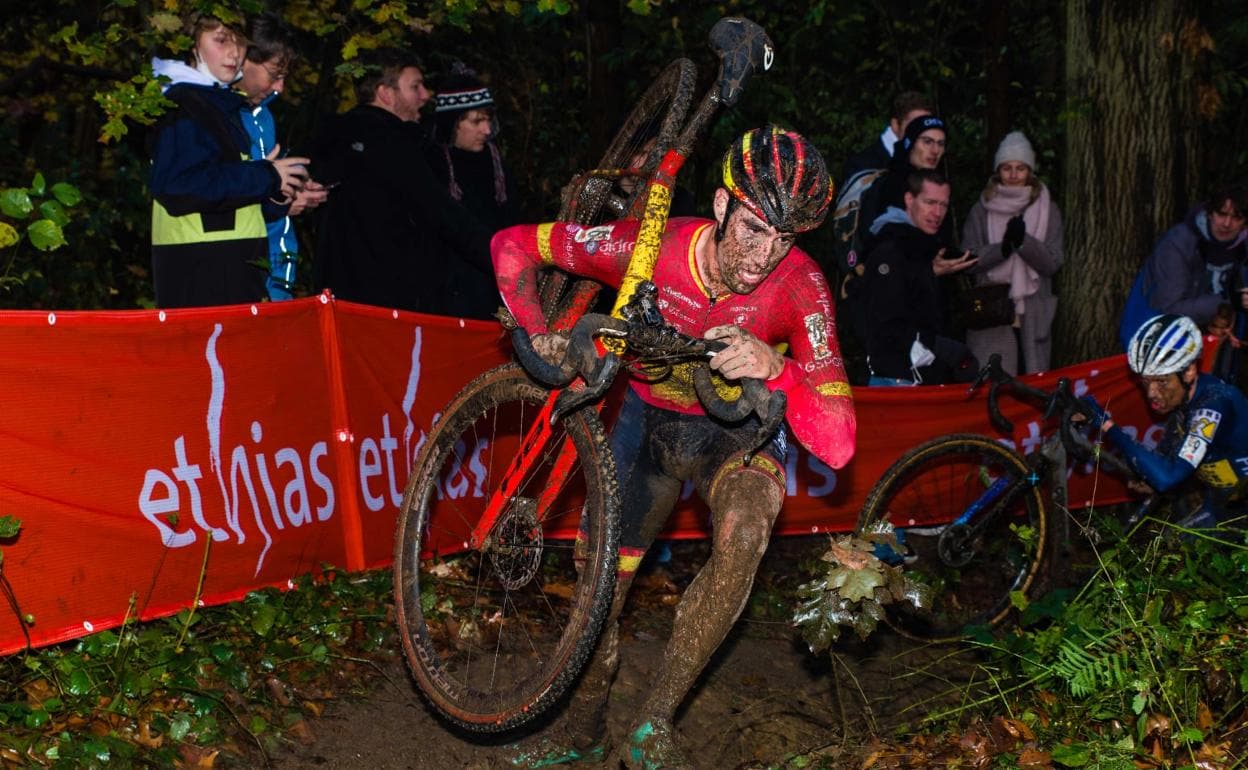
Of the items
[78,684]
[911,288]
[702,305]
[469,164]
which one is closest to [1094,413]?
[911,288]

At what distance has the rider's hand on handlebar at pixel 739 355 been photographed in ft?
13.6

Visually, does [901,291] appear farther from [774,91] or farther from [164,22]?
[774,91]

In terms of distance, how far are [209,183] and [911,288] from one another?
4142 millimetres

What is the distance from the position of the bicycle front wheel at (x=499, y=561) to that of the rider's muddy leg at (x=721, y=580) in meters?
0.43

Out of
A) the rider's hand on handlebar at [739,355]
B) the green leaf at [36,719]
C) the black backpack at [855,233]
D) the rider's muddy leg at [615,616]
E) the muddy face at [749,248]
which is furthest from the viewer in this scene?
the black backpack at [855,233]

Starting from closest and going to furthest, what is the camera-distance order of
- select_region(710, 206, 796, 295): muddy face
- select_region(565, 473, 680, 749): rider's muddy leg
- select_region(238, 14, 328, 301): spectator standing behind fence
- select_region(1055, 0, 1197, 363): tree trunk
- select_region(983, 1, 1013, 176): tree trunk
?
select_region(710, 206, 796, 295): muddy face, select_region(565, 473, 680, 749): rider's muddy leg, select_region(238, 14, 328, 301): spectator standing behind fence, select_region(1055, 0, 1197, 363): tree trunk, select_region(983, 1, 1013, 176): tree trunk

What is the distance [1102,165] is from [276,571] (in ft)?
21.5

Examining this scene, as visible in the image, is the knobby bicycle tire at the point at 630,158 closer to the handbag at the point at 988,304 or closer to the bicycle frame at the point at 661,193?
the bicycle frame at the point at 661,193

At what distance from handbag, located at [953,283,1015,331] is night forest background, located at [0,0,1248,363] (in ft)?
4.40

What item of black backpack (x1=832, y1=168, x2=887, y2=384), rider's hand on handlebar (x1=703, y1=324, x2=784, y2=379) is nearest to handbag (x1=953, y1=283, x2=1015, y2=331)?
black backpack (x1=832, y1=168, x2=887, y2=384)

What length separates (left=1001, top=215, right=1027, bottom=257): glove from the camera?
8.51 metres

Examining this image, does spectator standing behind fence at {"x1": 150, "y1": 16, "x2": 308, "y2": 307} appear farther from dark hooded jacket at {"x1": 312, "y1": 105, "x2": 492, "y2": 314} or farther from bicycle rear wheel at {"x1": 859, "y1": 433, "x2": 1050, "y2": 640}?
bicycle rear wheel at {"x1": 859, "y1": 433, "x2": 1050, "y2": 640}

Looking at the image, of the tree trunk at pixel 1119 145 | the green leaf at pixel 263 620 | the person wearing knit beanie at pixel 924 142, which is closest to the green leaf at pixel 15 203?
the green leaf at pixel 263 620

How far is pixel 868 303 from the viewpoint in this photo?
7801 mm
